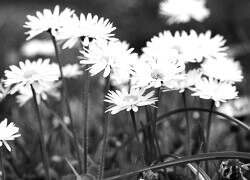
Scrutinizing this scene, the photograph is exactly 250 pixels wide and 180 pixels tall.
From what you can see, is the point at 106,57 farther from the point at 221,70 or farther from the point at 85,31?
the point at 221,70

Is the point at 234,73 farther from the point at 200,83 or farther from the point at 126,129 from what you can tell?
the point at 126,129

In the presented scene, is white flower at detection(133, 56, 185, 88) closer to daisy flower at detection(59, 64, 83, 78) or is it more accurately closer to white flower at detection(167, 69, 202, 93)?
white flower at detection(167, 69, 202, 93)

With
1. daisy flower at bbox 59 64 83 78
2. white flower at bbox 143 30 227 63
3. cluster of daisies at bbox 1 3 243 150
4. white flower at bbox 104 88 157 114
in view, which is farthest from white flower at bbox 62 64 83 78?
white flower at bbox 104 88 157 114

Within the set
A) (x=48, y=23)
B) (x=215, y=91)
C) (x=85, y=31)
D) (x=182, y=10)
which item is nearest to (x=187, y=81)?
(x=215, y=91)

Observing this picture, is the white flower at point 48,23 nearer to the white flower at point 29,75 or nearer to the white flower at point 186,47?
the white flower at point 29,75

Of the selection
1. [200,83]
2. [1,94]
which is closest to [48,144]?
[1,94]
